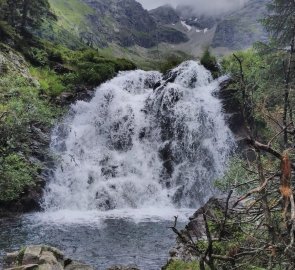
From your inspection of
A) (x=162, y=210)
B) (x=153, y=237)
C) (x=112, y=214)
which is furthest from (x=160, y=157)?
(x=153, y=237)

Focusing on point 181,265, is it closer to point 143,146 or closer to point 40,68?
point 143,146

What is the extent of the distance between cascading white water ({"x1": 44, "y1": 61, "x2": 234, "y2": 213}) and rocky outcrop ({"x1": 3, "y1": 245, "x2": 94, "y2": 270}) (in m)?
15.5

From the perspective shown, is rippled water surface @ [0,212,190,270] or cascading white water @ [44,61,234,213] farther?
cascading white water @ [44,61,234,213]

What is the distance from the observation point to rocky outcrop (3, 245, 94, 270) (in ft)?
44.5

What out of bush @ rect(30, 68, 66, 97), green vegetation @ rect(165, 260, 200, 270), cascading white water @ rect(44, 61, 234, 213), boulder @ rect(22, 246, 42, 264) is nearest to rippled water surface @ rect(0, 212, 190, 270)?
green vegetation @ rect(165, 260, 200, 270)

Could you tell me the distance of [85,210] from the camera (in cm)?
3103

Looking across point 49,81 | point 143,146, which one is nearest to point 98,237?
point 143,146

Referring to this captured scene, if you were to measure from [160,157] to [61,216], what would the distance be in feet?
41.4

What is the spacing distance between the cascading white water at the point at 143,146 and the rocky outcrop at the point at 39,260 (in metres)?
15.5

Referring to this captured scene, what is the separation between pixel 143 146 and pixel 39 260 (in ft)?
82.8

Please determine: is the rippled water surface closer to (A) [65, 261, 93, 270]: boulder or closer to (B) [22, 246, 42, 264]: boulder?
(A) [65, 261, 93, 270]: boulder

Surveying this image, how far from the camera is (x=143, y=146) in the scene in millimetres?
38781

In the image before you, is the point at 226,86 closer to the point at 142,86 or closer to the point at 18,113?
the point at 142,86

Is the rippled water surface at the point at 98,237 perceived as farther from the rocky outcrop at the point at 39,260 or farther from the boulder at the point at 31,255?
the boulder at the point at 31,255
